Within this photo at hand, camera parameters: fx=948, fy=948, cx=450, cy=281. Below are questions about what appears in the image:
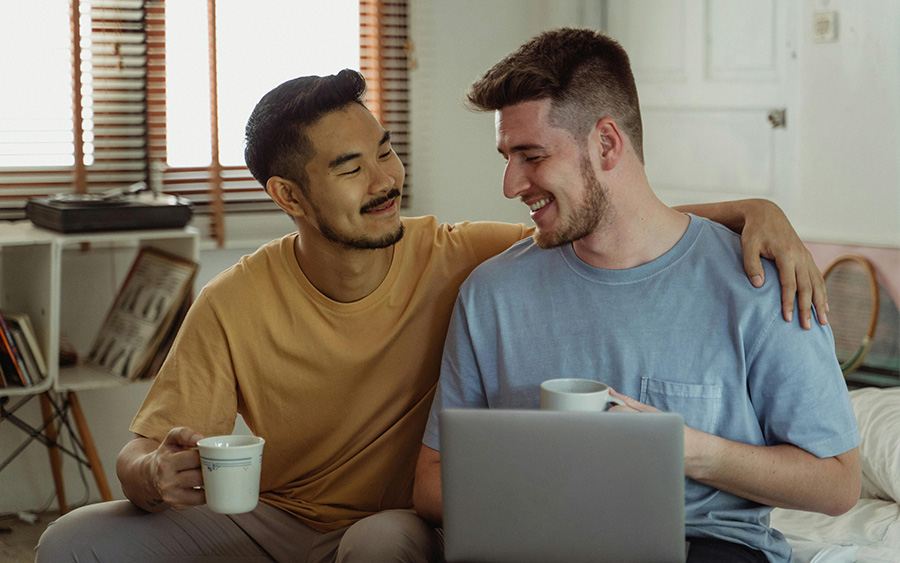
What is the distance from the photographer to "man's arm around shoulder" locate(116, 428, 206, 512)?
137 centimetres

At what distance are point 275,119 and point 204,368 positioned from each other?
49 centimetres

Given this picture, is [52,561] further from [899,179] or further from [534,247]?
[899,179]

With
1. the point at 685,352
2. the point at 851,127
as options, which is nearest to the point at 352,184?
the point at 685,352

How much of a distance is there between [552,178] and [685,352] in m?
0.34

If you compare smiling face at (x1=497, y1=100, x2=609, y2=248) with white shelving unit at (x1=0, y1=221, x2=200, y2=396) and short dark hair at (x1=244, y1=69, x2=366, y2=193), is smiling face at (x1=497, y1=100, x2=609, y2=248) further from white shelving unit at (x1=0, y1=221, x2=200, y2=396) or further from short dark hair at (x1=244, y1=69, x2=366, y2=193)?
white shelving unit at (x1=0, y1=221, x2=200, y2=396)

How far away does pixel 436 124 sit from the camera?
3457mm

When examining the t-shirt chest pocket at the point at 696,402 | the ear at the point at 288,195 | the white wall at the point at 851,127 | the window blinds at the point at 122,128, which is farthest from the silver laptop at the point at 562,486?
the window blinds at the point at 122,128

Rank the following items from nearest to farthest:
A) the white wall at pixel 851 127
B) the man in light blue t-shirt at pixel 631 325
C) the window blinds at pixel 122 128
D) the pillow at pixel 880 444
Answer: the man in light blue t-shirt at pixel 631 325, the pillow at pixel 880 444, the white wall at pixel 851 127, the window blinds at pixel 122 128

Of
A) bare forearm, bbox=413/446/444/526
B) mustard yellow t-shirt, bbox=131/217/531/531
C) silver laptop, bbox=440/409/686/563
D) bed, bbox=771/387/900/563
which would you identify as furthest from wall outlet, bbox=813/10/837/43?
silver laptop, bbox=440/409/686/563

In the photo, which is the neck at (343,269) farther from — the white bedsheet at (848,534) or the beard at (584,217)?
the white bedsheet at (848,534)

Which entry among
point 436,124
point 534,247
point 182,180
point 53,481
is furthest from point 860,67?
point 53,481

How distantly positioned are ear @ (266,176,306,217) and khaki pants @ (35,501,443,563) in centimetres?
55

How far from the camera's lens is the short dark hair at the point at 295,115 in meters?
1.76

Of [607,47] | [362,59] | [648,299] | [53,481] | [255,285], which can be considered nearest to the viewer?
[648,299]
